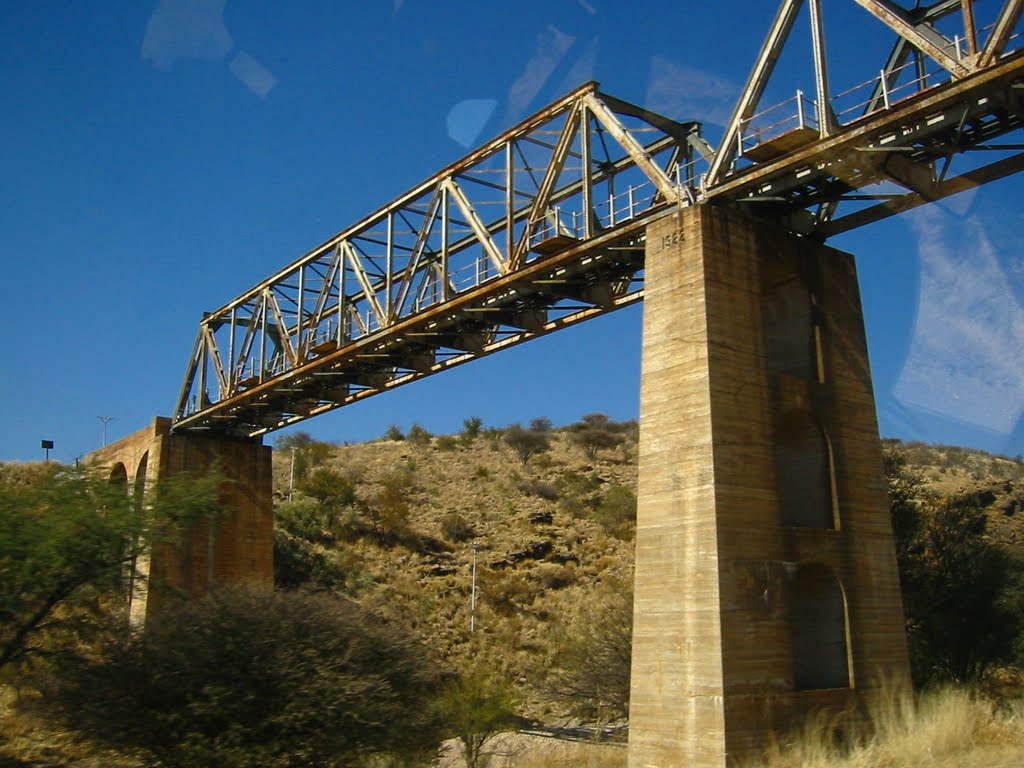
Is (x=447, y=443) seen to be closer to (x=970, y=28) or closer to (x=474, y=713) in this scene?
(x=474, y=713)

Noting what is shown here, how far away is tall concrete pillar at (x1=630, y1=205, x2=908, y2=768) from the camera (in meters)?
15.4

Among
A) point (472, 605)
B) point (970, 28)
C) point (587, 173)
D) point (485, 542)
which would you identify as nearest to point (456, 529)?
point (485, 542)

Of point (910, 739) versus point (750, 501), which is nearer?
point (910, 739)

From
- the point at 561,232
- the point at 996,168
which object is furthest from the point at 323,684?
the point at 996,168

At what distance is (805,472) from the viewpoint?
1883cm

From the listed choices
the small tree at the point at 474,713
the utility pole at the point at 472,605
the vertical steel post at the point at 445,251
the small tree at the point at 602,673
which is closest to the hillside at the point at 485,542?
the utility pole at the point at 472,605

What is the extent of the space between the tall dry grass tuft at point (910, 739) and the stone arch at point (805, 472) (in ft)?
10.6

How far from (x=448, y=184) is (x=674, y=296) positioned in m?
10.6

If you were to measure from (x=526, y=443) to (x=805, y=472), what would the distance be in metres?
60.8

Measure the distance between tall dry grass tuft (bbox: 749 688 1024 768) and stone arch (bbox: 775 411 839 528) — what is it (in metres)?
3.23

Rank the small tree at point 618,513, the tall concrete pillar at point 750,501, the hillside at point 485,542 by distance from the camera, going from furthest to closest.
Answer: the small tree at point 618,513 → the hillside at point 485,542 → the tall concrete pillar at point 750,501

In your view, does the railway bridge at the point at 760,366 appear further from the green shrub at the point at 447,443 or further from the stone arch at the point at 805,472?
the green shrub at the point at 447,443

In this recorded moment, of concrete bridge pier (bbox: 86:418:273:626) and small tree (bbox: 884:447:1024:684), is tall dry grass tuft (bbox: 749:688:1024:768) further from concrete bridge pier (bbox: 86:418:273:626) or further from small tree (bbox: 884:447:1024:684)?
concrete bridge pier (bbox: 86:418:273:626)

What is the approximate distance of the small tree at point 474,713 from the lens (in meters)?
26.2
